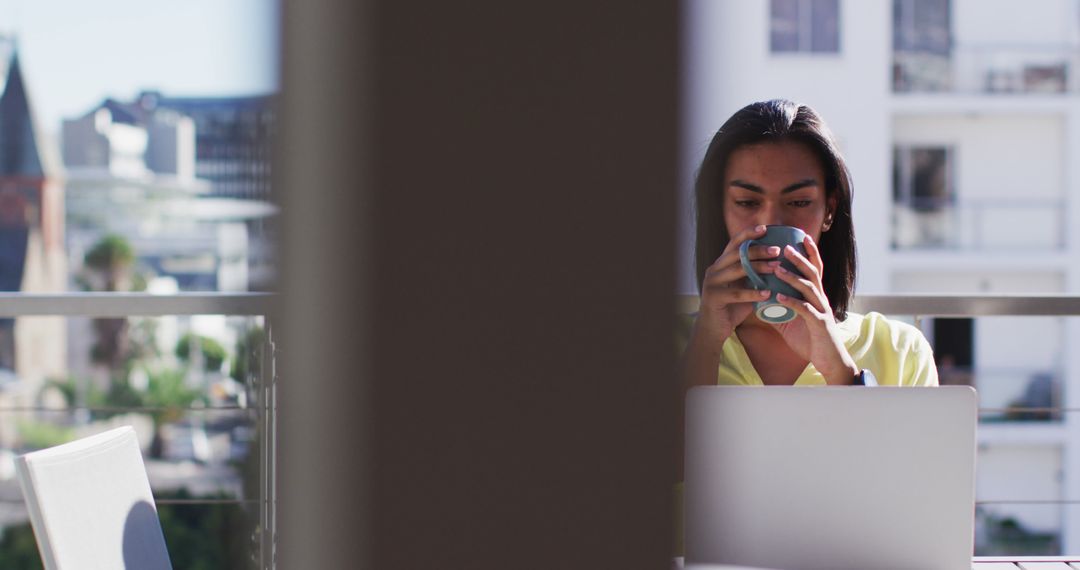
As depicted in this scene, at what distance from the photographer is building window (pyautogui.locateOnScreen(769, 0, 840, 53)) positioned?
1175 centimetres

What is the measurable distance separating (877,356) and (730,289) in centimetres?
27

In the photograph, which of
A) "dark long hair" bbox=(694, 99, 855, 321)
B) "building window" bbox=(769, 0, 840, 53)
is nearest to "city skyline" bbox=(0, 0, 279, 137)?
"dark long hair" bbox=(694, 99, 855, 321)

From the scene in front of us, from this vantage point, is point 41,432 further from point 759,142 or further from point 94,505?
point 759,142

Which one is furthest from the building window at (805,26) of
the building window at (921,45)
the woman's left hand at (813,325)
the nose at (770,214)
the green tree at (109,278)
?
the woman's left hand at (813,325)

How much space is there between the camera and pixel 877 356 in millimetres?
1336

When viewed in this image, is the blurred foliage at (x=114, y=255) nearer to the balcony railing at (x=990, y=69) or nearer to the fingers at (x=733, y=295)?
the balcony railing at (x=990, y=69)

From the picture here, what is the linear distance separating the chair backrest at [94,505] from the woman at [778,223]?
23.7 inches

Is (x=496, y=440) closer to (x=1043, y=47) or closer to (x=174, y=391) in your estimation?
(x=174, y=391)

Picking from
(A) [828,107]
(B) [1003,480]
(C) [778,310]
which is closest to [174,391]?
(A) [828,107]

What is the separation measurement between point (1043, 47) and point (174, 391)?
407 inches

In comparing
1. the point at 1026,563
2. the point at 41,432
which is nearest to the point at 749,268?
the point at 1026,563

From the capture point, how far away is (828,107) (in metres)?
12.1

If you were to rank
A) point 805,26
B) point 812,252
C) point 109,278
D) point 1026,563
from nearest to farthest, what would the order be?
point 812,252 < point 1026,563 < point 805,26 < point 109,278

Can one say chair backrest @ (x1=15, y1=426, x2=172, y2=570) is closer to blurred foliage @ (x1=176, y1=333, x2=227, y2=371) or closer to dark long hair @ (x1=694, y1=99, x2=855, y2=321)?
dark long hair @ (x1=694, y1=99, x2=855, y2=321)
